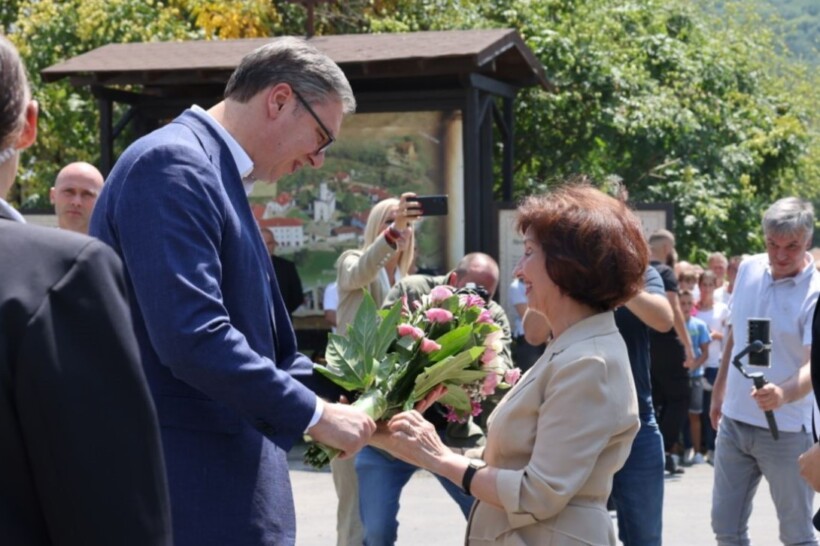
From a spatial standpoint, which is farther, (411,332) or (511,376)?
(511,376)

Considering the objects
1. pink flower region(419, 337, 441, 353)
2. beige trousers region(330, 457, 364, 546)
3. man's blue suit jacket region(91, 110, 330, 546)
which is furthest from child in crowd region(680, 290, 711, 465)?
man's blue suit jacket region(91, 110, 330, 546)

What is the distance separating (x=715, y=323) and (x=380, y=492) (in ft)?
24.8

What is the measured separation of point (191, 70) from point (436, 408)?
8.60 metres

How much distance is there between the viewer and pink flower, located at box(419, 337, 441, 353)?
3.84 m

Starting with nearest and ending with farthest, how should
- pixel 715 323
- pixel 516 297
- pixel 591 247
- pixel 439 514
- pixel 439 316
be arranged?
pixel 591 247 → pixel 439 316 → pixel 439 514 → pixel 516 297 → pixel 715 323

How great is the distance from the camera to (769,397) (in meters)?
6.02

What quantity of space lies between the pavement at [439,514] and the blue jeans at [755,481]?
7.77 ft

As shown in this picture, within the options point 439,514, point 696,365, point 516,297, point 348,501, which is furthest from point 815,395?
point 696,365

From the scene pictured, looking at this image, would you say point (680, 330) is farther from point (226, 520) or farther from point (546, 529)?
point (226, 520)

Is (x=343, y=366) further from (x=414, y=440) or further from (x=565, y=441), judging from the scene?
(x=565, y=441)

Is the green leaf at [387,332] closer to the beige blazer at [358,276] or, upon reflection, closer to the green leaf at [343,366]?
the green leaf at [343,366]

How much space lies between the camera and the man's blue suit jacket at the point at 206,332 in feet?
9.86

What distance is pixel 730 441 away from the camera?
21.3 ft

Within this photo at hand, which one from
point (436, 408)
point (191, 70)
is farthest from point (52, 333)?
point (191, 70)
